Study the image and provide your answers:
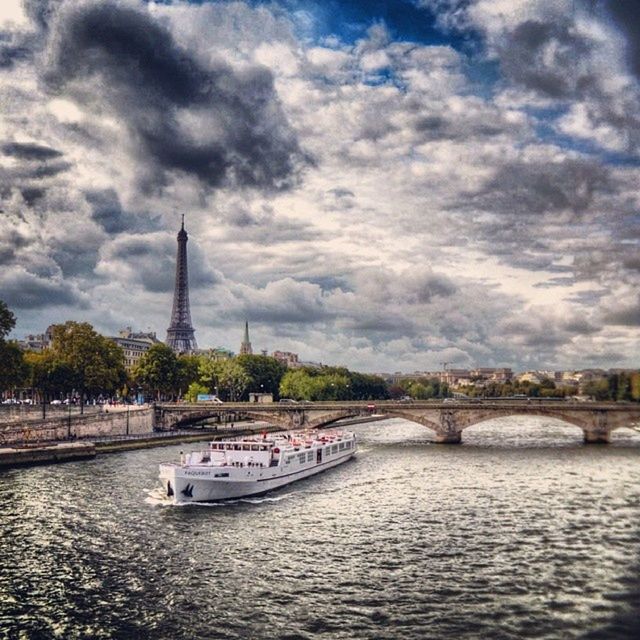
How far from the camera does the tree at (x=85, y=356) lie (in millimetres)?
116625

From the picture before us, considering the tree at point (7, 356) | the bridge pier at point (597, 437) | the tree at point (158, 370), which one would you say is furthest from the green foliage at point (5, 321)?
the bridge pier at point (597, 437)

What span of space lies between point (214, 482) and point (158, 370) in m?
84.5

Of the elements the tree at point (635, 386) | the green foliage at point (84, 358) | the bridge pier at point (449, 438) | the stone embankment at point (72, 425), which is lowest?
the bridge pier at point (449, 438)

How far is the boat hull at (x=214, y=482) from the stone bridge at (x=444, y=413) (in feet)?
144

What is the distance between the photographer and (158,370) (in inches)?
5384

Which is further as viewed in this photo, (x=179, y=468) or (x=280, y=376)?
(x=280, y=376)

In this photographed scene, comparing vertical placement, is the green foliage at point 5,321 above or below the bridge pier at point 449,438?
above

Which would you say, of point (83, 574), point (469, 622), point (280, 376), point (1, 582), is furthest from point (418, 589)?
point (280, 376)

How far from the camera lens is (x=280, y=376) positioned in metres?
182

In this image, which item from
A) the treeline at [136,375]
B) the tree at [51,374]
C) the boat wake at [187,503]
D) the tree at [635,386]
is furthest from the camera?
the tree at [51,374]

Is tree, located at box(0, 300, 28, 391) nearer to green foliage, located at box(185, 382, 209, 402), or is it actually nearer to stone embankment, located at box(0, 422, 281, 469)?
stone embankment, located at box(0, 422, 281, 469)

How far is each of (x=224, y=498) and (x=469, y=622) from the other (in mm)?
30494

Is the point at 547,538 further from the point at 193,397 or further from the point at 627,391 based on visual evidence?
the point at 193,397

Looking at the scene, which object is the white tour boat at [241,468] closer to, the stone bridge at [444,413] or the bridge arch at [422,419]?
the bridge arch at [422,419]
